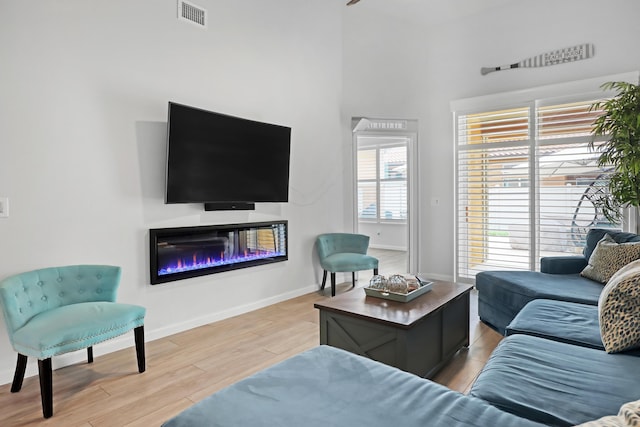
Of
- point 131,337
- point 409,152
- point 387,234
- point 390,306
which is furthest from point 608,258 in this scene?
point 387,234

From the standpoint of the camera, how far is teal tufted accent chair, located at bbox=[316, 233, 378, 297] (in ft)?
14.8

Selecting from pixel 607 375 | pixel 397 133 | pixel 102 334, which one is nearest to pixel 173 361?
pixel 102 334

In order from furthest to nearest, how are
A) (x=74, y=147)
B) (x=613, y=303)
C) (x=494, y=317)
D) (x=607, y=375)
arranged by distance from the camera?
(x=494, y=317), (x=74, y=147), (x=613, y=303), (x=607, y=375)

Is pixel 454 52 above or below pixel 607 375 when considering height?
above

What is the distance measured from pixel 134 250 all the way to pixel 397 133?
3797 mm

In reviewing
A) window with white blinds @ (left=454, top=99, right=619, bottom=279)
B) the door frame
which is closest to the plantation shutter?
window with white blinds @ (left=454, top=99, right=619, bottom=279)

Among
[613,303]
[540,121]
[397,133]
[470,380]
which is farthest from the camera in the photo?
[397,133]

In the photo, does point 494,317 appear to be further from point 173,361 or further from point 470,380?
point 173,361

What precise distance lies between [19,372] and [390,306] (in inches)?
93.4

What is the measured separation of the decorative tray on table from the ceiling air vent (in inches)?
110

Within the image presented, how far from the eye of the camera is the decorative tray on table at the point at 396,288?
260cm

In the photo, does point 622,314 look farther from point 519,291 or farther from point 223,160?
point 223,160

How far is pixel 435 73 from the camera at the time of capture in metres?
5.35

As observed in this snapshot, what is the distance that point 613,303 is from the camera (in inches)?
70.4
